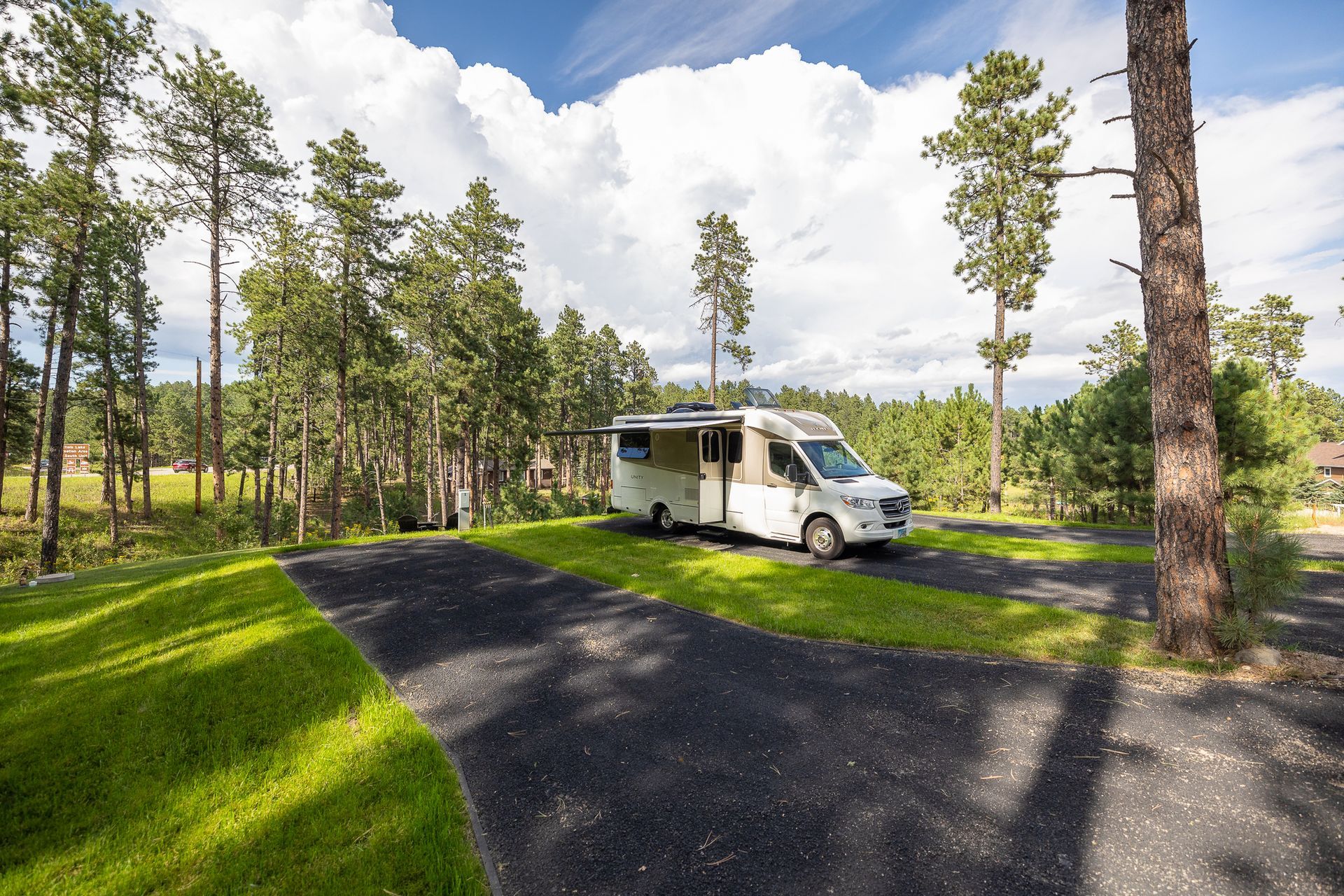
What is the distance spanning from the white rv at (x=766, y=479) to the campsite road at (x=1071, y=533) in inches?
202

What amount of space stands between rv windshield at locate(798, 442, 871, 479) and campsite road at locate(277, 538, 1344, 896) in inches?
196

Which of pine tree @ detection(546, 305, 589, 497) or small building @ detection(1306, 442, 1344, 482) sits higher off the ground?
pine tree @ detection(546, 305, 589, 497)

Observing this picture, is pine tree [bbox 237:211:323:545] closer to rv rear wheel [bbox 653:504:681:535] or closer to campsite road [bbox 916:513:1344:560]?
rv rear wheel [bbox 653:504:681:535]

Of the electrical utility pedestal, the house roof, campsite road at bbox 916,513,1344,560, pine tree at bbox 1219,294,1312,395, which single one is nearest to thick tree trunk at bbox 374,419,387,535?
the electrical utility pedestal

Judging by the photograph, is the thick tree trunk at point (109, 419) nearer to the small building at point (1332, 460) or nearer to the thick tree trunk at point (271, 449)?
the thick tree trunk at point (271, 449)

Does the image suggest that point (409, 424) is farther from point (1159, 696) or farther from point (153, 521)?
point (1159, 696)

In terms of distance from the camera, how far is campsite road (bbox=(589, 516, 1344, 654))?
5.52 metres

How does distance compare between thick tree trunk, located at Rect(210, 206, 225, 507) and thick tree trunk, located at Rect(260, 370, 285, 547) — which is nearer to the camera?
thick tree trunk, located at Rect(210, 206, 225, 507)

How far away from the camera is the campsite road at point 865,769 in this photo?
2.28m

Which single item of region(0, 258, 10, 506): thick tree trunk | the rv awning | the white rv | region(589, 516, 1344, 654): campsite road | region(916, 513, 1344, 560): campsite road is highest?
region(0, 258, 10, 506): thick tree trunk

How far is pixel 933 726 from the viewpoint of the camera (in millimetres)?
3531

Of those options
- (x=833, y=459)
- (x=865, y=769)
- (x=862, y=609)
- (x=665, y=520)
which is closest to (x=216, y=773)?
(x=865, y=769)

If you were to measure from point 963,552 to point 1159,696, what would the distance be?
6537mm

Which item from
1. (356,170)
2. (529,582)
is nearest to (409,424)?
(356,170)
